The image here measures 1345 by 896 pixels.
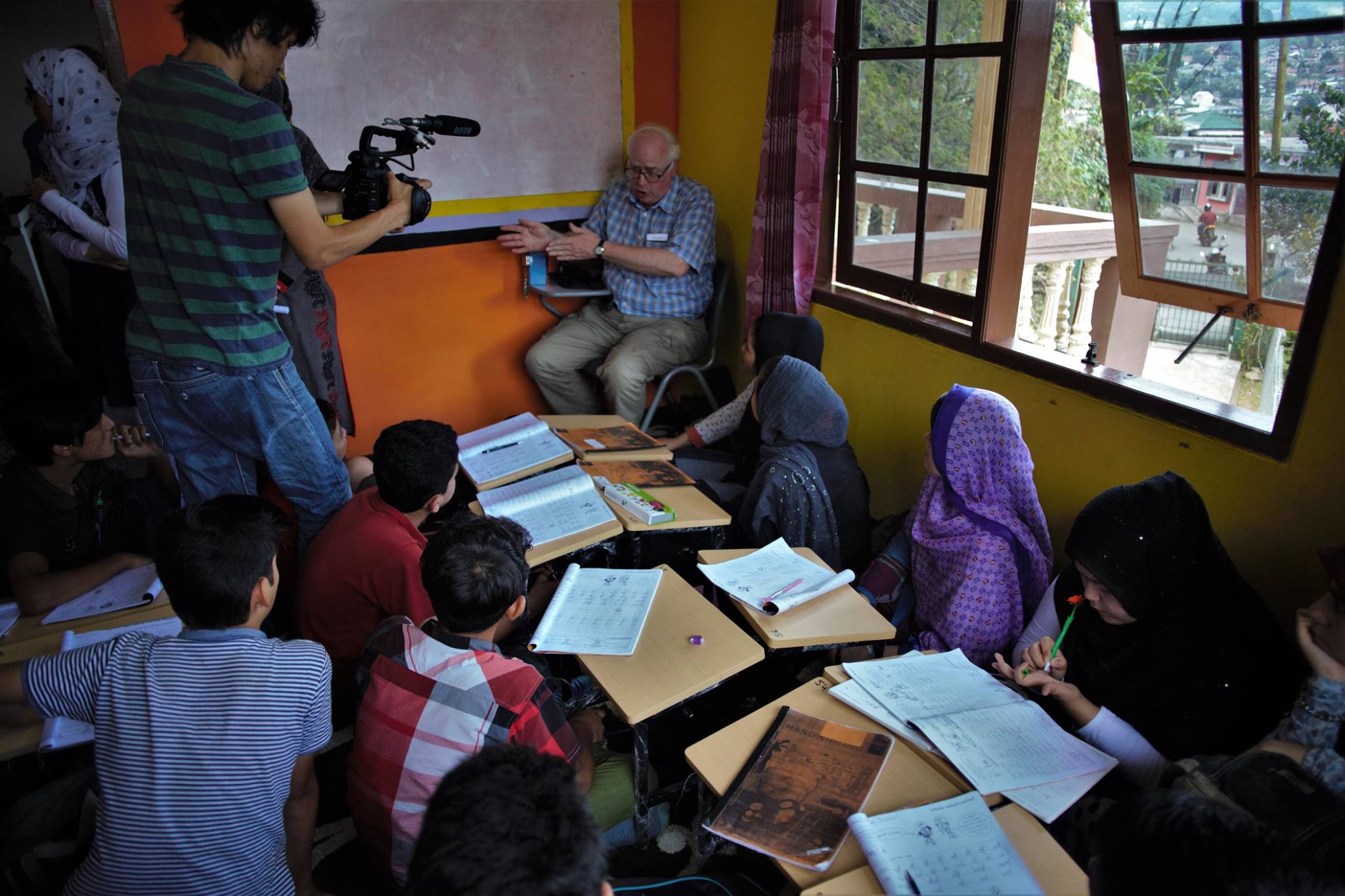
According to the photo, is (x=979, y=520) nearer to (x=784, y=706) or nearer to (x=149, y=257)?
(x=784, y=706)

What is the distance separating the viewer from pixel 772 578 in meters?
2.01

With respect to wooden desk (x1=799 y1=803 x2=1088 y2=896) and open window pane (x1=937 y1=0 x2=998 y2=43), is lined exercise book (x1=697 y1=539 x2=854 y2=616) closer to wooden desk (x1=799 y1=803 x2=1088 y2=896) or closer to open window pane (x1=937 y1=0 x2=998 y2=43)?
wooden desk (x1=799 y1=803 x2=1088 y2=896)

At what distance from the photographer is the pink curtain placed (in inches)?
123

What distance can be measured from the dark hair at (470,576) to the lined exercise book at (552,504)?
1.98ft

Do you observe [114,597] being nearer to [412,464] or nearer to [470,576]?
[412,464]

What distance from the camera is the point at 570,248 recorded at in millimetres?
3846

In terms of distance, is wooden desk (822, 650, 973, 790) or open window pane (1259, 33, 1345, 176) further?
open window pane (1259, 33, 1345, 176)

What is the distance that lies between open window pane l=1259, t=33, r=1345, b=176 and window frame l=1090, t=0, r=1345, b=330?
0.7 inches

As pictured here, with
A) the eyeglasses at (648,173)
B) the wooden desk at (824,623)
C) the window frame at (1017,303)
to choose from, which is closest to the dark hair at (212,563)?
the wooden desk at (824,623)

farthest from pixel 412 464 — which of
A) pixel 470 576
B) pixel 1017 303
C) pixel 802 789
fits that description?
pixel 1017 303

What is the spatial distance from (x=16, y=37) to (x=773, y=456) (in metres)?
5.93

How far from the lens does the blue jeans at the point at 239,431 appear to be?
1952 millimetres

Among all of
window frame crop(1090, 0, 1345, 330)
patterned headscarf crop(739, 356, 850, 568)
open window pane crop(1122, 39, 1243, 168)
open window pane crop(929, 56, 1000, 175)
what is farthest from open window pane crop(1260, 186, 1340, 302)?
patterned headscarf crop(739, 356, 850, 568)

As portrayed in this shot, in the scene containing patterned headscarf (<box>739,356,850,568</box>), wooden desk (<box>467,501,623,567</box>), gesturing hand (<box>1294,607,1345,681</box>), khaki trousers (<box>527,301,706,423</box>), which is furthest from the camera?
khaki trousers (<box>527,301,706,423</box>)
